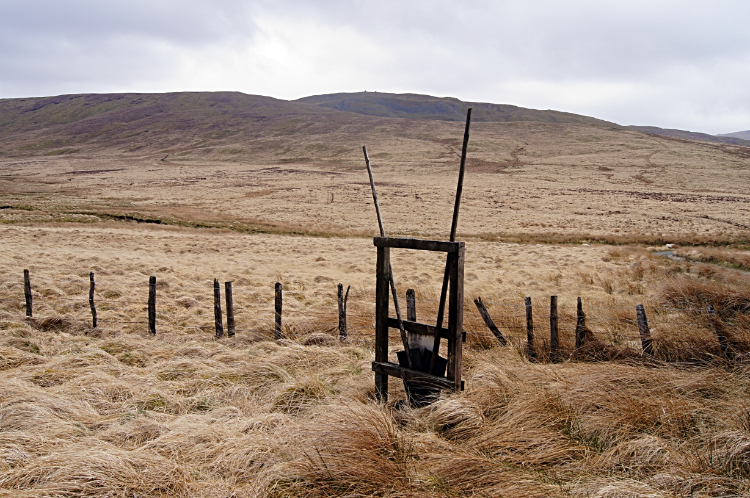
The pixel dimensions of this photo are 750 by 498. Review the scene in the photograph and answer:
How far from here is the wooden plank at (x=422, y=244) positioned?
4.74 metres

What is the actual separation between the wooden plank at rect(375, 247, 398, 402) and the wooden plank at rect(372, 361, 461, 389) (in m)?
0.08

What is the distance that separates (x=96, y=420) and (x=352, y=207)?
41474mm

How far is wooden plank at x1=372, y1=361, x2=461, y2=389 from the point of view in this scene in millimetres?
5059

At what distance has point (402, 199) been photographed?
51.8 metres

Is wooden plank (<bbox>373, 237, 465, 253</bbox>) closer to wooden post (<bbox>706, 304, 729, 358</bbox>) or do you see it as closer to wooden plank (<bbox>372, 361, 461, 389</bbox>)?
wooden plank (<bbox>372, 361, 461, 389</bbox>)

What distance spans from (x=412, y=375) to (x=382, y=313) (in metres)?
0.78

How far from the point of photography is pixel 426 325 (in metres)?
5.36

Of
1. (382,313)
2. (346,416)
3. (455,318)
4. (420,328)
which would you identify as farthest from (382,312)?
(346,416)

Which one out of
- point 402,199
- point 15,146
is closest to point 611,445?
point 402,199

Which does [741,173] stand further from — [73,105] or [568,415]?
[73,105]

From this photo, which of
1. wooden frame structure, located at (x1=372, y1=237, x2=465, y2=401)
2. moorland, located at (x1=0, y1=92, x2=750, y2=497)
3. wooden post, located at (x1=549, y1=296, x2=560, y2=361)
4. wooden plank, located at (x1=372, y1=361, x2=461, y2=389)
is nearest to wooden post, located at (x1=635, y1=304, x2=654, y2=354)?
moorland, located at (x1=0, y1=92, x2=750, y2=497)

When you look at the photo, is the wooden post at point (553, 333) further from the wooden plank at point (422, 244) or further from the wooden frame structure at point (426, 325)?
the wooden plank at point (422, 244)

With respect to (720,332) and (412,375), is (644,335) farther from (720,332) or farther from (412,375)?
(412,375)

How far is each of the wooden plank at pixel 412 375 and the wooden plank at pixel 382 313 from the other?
0.27 ft
